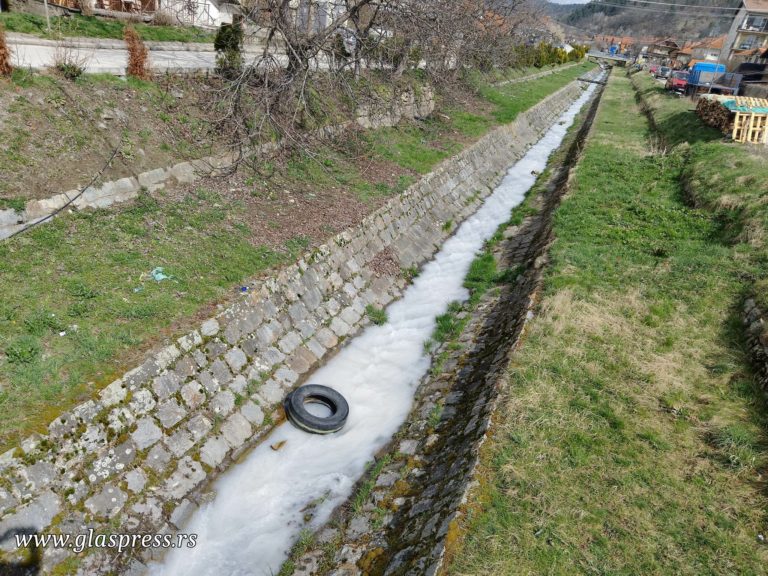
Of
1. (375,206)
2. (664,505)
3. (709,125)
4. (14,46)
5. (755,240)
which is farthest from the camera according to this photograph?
(709,125)

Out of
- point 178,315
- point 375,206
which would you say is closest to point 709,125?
point 375,206

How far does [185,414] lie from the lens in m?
7.49

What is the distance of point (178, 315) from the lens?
8258 mm

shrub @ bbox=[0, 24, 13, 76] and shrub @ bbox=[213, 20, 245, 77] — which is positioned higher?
shrub @ bbox=[213, 20, 245, 77]

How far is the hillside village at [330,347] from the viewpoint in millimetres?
6070

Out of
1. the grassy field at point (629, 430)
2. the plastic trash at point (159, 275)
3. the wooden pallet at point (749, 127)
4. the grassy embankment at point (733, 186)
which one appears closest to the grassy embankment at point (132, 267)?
the plastic trash at point (159, 275)

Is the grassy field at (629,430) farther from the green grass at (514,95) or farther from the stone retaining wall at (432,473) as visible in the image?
the green grass at (514,95)

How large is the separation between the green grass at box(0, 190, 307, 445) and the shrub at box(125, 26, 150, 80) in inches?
192

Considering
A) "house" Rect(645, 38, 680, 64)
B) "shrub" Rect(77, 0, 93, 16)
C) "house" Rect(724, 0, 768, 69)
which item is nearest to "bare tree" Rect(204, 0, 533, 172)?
"shrub" Rect(77, 0, 93, 16)

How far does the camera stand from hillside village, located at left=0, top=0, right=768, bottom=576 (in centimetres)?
607

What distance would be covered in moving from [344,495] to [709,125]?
27.0m

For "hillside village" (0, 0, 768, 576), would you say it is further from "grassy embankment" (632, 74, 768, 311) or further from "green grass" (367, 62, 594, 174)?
"green grass" (367, 62, 594, 174)

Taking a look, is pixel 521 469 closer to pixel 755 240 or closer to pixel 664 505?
pixel 664 505

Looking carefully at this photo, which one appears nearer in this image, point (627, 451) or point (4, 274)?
point (627, 451)
